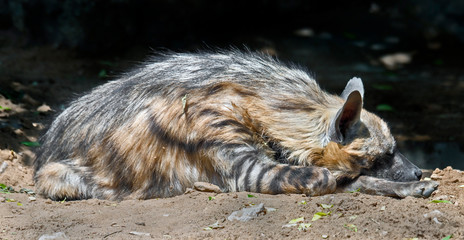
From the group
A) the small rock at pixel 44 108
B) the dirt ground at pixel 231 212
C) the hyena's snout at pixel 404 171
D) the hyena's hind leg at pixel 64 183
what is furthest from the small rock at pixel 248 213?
the small rock at pixel 44 108

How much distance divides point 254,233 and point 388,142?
1866 millimetres

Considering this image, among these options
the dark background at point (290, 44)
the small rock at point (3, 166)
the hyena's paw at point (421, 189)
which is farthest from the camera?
the dark background at point (290, 44)

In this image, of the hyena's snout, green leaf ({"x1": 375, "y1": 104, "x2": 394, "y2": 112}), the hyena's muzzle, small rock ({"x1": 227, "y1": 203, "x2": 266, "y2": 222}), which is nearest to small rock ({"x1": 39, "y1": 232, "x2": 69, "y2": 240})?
small rock ({"x1": 227, "y1": 203, "x2": 266, "y2": 222})

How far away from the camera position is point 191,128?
5.43m

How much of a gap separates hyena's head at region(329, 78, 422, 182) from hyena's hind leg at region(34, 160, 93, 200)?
7.19 ft

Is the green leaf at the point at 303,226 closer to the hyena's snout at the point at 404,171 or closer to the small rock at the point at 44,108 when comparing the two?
the hyena's snout at the point at 404,171

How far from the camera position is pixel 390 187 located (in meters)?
5.17

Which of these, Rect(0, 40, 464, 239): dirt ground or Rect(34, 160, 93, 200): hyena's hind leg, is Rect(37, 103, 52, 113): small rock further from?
Rect(34, 160, 93, 200): hyena's hind leg

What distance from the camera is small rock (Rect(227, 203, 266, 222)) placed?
4.39m

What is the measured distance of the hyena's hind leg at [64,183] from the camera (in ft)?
18.2

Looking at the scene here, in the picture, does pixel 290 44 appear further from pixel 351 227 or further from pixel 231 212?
pixel 351 227

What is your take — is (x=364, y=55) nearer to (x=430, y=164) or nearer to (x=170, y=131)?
(x=430, y=164)

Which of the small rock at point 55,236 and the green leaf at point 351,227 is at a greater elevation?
the green leaf at point 351,227

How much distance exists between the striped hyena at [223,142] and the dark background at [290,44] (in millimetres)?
1962
